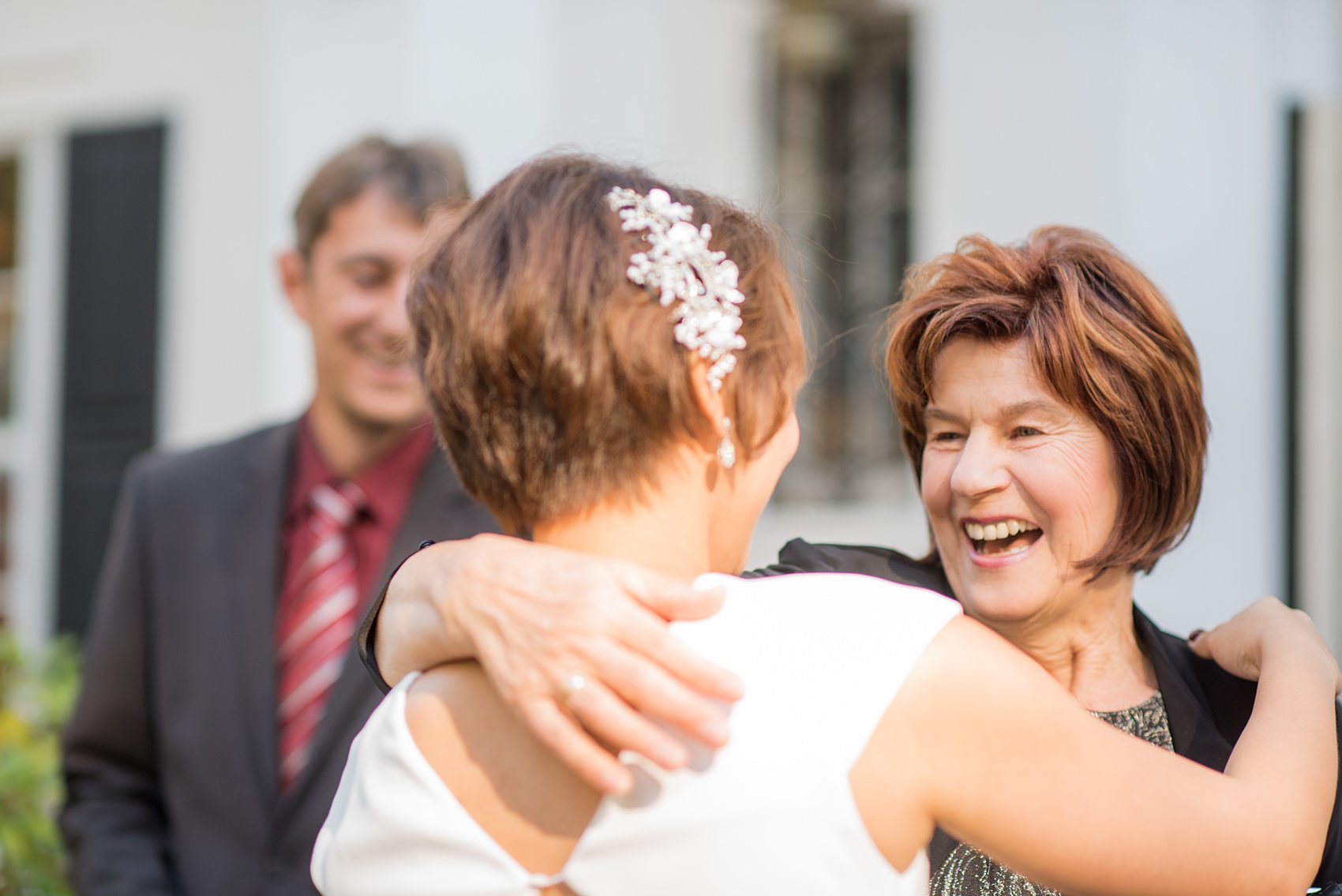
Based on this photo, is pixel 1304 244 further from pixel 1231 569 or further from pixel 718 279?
pixel 718 279

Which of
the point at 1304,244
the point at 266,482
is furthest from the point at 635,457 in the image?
the point at 1304,244

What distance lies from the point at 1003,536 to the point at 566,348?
0.76m

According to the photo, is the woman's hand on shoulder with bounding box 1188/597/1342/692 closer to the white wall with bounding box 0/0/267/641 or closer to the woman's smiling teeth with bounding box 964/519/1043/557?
the woman's smiling teeth with bounding box 964/519/1043/557

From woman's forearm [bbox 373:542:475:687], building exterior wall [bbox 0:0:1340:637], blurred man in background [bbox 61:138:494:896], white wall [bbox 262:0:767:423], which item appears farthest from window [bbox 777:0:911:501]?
woman's forearm [bbox 373:542:475:687]

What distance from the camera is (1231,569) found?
3.91m

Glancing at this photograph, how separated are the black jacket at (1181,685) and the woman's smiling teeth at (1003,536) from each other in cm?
10

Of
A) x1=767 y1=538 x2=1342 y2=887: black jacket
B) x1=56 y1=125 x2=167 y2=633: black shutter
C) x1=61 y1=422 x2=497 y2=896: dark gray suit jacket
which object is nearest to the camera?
x1=767 y1=538 x2=1342 y2=887: black jacket

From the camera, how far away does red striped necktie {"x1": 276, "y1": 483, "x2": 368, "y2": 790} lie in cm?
252

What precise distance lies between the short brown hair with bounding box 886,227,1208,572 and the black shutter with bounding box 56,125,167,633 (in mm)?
3977

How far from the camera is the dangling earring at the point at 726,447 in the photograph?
1.24 m

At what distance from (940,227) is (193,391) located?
9.33ft

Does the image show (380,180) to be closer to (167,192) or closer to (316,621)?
(316,621)

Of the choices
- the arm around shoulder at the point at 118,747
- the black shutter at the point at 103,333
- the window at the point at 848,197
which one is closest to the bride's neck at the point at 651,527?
the arm around shoulder at the point at 118,747

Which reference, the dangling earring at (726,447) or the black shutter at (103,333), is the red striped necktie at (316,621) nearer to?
the dangling earring at (726,447)
